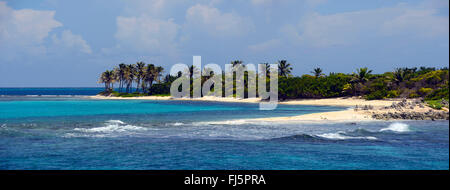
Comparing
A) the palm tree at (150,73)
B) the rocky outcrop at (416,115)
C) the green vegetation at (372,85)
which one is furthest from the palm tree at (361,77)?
the palm tree at (150,73)

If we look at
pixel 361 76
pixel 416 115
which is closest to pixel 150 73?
pixel 361 76

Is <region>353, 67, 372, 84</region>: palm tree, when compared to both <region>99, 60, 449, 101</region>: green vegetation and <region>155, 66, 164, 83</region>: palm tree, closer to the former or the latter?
<region>99, 60, 449, 101</region>: green vegetation

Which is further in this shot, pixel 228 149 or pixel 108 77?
pixel 108 77

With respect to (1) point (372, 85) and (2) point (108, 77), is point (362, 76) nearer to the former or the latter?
(1) point (372, 85)

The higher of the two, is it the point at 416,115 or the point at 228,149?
the point at 416,115

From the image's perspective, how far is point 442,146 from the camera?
22.5m

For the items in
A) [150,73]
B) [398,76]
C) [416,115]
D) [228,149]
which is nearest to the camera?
[228,149]

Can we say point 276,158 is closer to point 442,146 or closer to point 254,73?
point 442,146

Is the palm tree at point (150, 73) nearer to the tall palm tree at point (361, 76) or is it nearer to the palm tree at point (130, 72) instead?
the palm tree at point (130, 72)

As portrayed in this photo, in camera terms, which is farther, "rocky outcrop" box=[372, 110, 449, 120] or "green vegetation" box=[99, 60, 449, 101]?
"green vegetation" box=[99, 60, 449, 101]

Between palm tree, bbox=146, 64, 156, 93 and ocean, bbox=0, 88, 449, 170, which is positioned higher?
palm tree, bbox=146, 64, 156, 93

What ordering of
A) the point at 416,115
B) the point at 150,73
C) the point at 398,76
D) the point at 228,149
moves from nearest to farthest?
the point at 228,149 < the point at 416,115 < the point at 398,76 < the point at 150,73

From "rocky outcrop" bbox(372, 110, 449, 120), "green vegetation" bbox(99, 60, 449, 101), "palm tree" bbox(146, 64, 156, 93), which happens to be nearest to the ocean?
"rocky outcrop" bbox(372, 110, 449, 120)

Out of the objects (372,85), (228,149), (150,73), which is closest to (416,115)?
(228,149)
